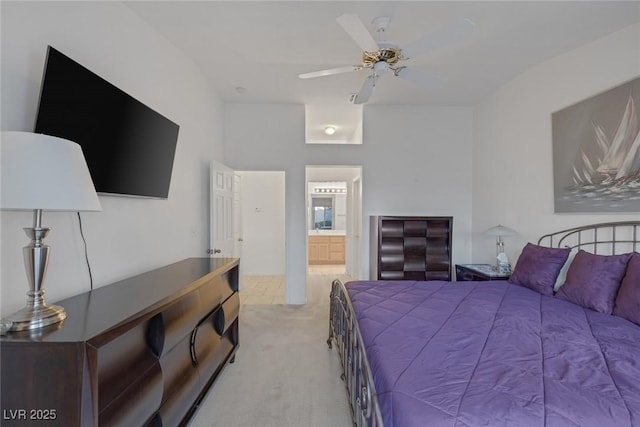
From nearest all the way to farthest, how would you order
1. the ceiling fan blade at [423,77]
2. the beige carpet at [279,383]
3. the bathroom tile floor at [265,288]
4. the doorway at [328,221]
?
the beige carpet at [279,383]
the ceiling fan blade at [423,77]
the bathroom tile floor at [265,288]
the doorway at [328,221]

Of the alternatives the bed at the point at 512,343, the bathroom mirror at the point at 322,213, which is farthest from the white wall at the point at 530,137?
the bathroom mirror at the point at 322,213

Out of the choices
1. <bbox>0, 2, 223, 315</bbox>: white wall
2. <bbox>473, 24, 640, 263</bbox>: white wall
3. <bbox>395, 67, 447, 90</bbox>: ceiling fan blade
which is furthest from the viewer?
<bbox>473, 24, 640, 263</bbox>: white wall

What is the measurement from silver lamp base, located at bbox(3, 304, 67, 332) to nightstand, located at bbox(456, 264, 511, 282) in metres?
3.85

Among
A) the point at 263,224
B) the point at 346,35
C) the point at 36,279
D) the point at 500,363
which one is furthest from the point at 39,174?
the point at 263,224

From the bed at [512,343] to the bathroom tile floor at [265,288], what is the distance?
2.10 meters

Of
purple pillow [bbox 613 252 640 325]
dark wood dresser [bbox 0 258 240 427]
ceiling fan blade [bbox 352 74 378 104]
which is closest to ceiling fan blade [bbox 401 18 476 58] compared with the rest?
ceiling fan blade [bbox 352 74 378 104]

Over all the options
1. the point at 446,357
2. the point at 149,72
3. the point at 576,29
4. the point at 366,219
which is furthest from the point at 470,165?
the point at 149,72

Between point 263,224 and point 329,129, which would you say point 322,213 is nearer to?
point 263,224

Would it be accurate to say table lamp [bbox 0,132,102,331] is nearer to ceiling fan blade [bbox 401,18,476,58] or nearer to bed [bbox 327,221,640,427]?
bed [bbox 327,221,640,427]

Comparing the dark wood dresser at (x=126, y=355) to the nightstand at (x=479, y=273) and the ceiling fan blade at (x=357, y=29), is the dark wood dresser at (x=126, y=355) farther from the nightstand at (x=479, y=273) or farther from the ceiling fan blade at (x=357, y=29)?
the nightstand at (x=479, y=273)

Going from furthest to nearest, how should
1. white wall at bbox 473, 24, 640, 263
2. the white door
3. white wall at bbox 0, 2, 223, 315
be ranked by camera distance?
the white door, white wall at bbox 473, 24, 640, 263, white wall at bbox 0, 2, 223, 315

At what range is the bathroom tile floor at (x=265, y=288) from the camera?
472cm

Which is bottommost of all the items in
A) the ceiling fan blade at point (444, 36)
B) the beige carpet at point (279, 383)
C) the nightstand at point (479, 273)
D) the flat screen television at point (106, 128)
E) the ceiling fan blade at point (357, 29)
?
the beige carpet at point (279, 383)

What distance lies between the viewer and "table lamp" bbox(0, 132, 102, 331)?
3.28ft
